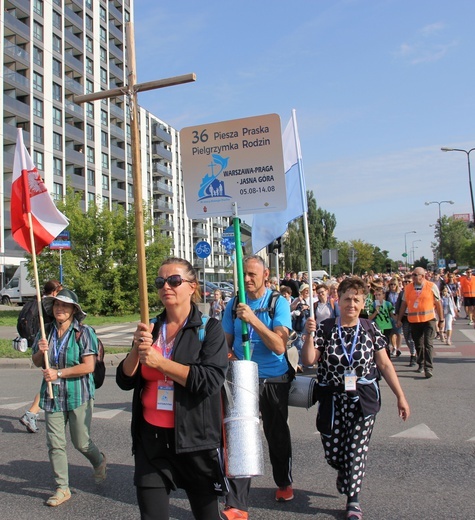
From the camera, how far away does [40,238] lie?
5.26 m

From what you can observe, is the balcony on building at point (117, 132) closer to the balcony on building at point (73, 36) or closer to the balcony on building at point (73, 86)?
the balcony on building at point (73, 86)

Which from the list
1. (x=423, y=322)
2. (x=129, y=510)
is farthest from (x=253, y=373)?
(x=423, y=322)

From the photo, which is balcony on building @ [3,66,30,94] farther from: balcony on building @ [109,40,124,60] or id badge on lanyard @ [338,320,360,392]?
id badge on lanyard @ [338,320,360,392]

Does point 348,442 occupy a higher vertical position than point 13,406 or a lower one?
higher

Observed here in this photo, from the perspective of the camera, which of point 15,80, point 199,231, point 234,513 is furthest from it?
point 199,231

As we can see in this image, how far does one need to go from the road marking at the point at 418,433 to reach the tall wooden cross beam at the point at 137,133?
399 centimetres

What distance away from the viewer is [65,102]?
5841 cm

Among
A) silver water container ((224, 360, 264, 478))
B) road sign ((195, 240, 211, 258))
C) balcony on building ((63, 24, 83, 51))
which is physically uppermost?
balcony on building ((63, 24, 83, 51))

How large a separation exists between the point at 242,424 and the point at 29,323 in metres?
3.95

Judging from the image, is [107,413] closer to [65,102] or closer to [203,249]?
[203,249]

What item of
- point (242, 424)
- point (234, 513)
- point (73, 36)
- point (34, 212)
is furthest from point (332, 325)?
point (73, 36)


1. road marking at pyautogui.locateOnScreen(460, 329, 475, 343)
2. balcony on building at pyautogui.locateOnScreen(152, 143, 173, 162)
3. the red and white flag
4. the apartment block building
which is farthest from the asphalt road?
balcony on building at pyautogui.locateOnScreen(152, 143, 173, 162)

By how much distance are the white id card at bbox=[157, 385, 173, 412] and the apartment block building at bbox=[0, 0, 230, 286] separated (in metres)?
37.7

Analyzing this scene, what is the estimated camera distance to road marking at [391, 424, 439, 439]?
5.81 meters
